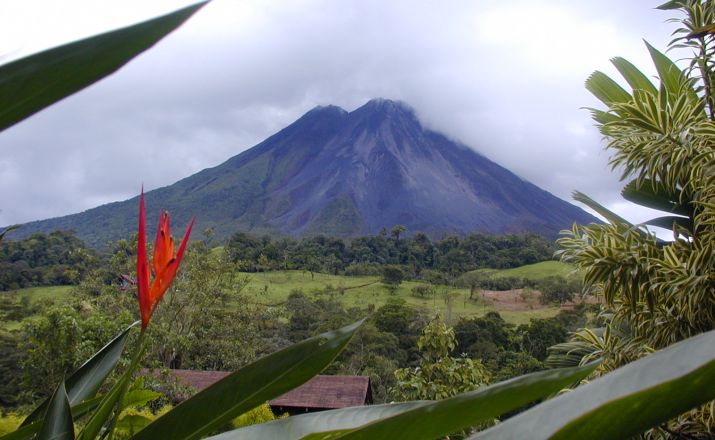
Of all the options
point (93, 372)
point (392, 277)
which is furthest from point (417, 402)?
point (392, 277)

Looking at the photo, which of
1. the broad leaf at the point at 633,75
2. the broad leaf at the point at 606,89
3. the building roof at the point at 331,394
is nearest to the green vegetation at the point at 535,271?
the building roof at the point at 331,394

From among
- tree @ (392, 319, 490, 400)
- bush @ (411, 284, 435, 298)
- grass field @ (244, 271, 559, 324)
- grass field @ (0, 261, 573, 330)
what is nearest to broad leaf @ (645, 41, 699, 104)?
tree @ (392, 319, 490, 400)

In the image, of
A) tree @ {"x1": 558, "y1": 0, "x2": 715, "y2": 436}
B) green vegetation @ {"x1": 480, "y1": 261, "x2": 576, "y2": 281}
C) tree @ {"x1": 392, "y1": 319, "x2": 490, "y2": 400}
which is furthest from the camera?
green vegetation @ {"x1": 480, "y1": 261, "x2": 576, "y2": 281}

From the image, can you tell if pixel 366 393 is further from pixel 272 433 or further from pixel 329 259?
pixel 329 259

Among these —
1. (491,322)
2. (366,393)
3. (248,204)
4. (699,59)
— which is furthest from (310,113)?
(699,59)

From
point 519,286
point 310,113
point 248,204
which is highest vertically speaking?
point 310,113

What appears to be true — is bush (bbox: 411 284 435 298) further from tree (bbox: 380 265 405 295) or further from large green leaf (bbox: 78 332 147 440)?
large green leaf (bbox: 78 332 147 440)

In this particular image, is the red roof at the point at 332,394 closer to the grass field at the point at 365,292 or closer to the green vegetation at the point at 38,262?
the green vegetation at the point at 38,262
